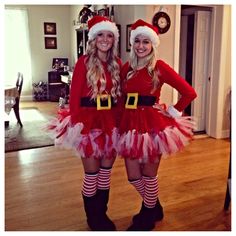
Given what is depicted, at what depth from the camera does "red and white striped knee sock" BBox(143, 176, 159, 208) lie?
2.09 m

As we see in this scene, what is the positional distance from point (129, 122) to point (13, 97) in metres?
3.49

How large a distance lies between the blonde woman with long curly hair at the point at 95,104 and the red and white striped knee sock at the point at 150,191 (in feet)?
0.99

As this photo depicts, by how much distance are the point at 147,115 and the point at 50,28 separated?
6999mm

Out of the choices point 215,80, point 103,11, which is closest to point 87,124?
point 215,80

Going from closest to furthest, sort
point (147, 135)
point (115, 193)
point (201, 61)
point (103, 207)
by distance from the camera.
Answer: point (147, 135) → point (103, 207) → point (115, 193) → point (201, 61)

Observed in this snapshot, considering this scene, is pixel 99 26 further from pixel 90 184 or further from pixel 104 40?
pixel 90 184

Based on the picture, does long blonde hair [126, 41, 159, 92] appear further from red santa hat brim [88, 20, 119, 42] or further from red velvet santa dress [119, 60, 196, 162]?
red santa hat brim [88, 20, 119, 42]

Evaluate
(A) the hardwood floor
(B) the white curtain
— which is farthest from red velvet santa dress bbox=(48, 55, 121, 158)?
(B) the white curtain

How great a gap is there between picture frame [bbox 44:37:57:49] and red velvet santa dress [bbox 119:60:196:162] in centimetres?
676

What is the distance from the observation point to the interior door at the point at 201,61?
4.46m

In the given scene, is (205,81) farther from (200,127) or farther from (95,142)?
(95,142)

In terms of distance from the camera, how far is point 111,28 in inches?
78.8

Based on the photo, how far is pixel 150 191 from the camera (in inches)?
83.0
